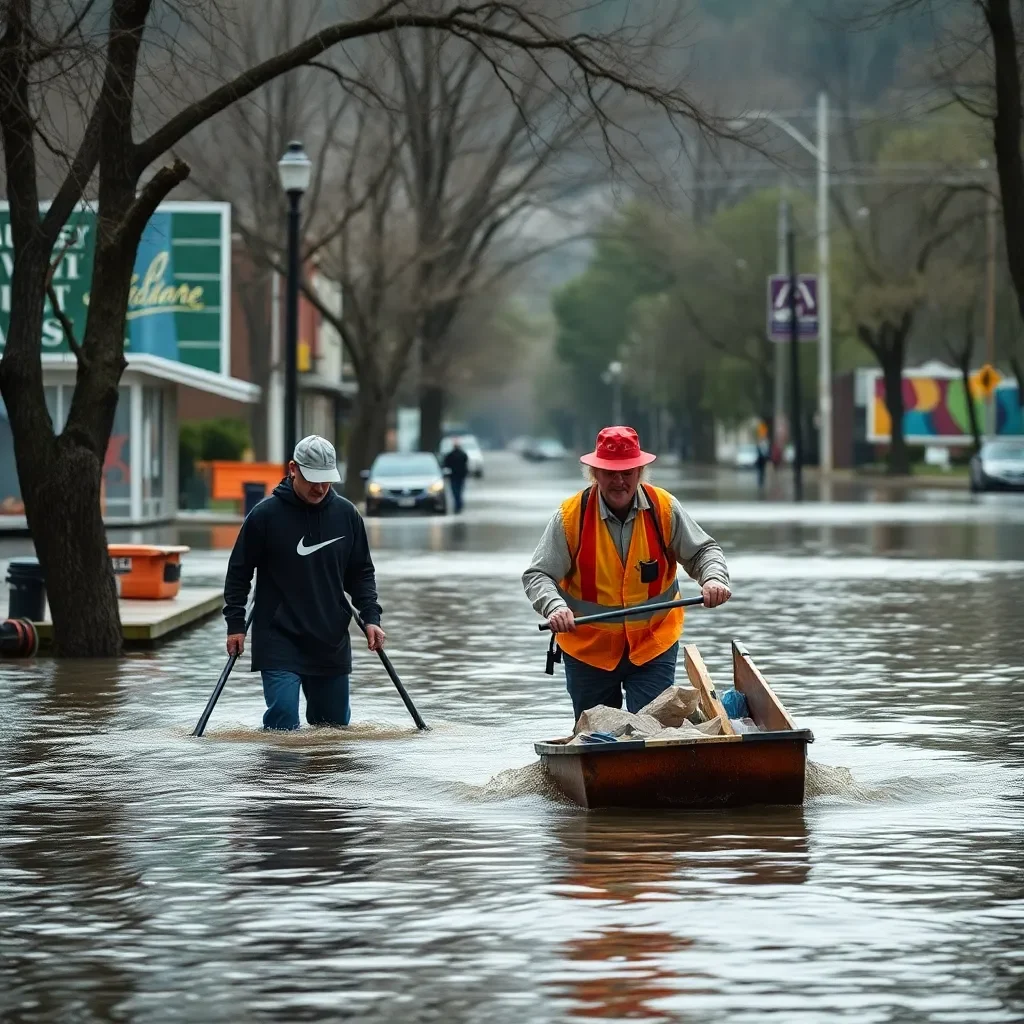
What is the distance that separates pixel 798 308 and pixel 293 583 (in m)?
61.1

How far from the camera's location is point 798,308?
72.2m

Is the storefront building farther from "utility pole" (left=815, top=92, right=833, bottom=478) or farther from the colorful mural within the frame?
the colorful mural

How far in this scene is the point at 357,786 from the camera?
36.7 feet

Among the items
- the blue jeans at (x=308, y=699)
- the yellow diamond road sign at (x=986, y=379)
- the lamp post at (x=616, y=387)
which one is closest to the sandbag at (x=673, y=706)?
the blue jeans at (x=308, y=699)

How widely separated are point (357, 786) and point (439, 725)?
227 centimetres

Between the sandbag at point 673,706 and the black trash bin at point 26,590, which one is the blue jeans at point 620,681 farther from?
the black trash bin at point 26,590

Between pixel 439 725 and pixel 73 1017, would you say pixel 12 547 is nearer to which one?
pixel 439 725

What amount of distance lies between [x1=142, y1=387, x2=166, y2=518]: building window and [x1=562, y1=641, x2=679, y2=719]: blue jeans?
32094 mm

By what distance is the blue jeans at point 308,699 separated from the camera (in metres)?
12.2

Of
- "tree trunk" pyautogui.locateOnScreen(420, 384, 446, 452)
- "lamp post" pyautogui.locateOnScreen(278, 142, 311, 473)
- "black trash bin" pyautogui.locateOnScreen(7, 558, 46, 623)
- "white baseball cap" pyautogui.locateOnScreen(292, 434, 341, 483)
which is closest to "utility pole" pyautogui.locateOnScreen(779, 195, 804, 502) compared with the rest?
"tree trunk" pyautogui.locateOnScreen(420, 384, 446, 452)

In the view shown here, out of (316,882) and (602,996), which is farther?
(316,882)

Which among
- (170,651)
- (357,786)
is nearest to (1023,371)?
(170,651)

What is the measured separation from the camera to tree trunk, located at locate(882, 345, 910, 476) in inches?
3155

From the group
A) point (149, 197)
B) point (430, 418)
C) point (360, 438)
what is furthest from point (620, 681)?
point (430, 418)
